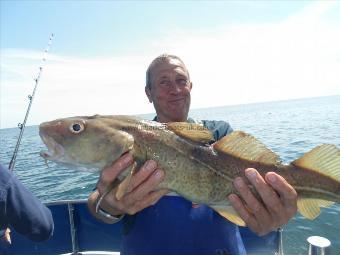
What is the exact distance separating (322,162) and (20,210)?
3.14 m

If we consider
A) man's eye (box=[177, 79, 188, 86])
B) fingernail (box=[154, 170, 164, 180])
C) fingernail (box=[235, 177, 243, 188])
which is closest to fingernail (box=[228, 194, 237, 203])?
fingernail (box=[235, 177, 243, 188])

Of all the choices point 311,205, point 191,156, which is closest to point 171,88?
point 191,156

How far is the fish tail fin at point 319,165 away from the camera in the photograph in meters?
3.23

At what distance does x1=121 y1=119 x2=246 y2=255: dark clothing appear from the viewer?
350cm

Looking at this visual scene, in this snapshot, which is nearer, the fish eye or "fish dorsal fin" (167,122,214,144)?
the fish eye

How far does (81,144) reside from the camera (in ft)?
10.2

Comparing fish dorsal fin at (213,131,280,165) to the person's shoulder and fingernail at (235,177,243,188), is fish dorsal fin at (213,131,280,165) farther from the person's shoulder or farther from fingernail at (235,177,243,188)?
the person's shoulder

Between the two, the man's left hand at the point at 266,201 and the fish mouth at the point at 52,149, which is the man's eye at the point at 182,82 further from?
the fish mouth at the point at 52,149

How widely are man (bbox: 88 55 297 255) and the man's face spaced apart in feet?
5.16

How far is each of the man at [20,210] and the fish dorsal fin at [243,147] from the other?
2.05m

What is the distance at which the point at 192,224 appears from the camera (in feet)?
11.6

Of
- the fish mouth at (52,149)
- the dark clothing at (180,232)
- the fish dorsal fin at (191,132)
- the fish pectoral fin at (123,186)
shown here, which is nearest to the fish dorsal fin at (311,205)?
the dark clothing at (180,232)

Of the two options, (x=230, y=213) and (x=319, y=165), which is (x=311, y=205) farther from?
(x=230, y=213)

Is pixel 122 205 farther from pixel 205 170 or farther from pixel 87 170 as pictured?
pixel 205 170
